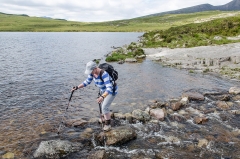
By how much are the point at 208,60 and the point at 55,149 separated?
28810mm

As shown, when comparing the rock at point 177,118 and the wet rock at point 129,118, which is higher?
→ the wet rock at point 129,118

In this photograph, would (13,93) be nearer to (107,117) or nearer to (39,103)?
(39,103)

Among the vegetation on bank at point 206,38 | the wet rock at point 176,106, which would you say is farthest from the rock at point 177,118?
the vegetation on bank at point 206,38

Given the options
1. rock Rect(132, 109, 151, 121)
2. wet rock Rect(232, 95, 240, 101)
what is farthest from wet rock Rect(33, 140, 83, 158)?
wet rock Rect(232, 95, 240, 101)

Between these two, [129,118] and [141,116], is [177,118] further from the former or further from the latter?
[129,118]

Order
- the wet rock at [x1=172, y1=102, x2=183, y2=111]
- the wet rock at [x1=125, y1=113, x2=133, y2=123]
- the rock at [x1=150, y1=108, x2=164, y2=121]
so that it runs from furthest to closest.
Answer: the wet rock at [x1=172, y1=102, x2=183, y2=111]
the rock at [x1=150, y1=108, x2=164, y2=121]
the wet rock at [x1=125, y1=113, x2=133, y2=123]

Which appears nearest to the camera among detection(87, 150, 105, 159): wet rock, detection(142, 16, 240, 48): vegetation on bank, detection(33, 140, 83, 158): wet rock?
detection(87, 150, 105, 159): wet rock

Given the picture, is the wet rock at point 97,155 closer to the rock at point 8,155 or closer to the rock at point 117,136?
the rock at point 117,136

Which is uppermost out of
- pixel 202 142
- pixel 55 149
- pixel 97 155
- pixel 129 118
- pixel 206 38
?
pixel 206 38

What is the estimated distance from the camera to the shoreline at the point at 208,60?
90.3ft

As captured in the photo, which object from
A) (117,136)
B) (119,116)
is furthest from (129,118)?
(117,136)

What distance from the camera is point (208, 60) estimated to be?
32469mm

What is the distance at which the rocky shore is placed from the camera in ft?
32.2

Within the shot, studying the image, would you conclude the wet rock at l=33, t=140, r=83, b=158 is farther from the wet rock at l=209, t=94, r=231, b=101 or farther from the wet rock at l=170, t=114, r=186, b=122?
the wet rock at l=209, t=94, r=231, b=101
